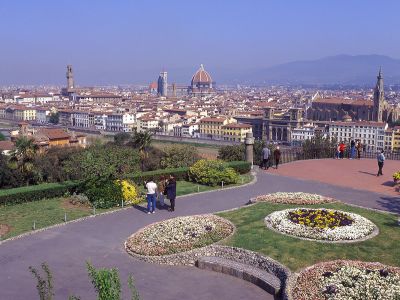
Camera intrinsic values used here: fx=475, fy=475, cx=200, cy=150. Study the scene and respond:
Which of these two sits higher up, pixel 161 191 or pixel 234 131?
pixel 161 191

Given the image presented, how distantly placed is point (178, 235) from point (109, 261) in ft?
5.25

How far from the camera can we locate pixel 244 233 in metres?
10.4

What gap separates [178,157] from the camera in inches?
790

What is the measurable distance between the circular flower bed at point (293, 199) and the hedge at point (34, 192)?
600 cm

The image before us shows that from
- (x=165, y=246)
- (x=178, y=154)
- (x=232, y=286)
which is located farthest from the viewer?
(x=178, y=154)

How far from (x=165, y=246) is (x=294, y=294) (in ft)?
10.7

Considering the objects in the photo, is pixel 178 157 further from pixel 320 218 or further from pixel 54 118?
pixel 54 118

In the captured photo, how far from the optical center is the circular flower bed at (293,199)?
13.2 metres

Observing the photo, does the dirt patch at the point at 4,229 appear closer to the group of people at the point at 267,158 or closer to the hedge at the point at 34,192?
the hedge at the point at 34,192

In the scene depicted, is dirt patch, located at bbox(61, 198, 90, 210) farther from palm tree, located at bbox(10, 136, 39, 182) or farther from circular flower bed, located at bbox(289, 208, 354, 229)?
circular flower bed, located at bbox(289, 208, 354, 229)

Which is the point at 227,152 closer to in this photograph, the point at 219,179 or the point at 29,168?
the point at 219,179

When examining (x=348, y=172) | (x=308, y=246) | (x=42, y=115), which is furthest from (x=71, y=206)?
(x=42, y=115)

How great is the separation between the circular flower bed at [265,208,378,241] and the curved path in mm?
2176

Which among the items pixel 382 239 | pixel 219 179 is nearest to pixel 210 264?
pixel 382 239
